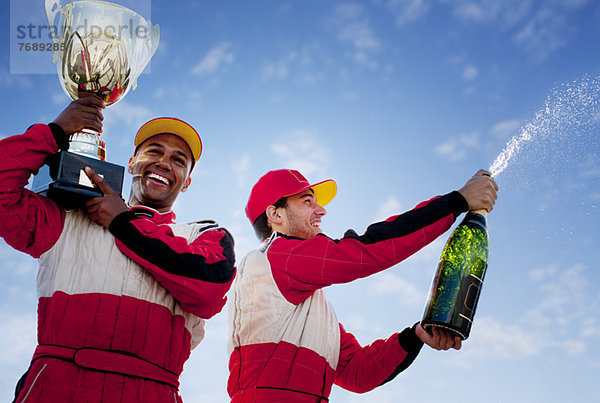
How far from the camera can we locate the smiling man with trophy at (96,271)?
11.1 feet

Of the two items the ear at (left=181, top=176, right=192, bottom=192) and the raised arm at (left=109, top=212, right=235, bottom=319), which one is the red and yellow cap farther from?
the raised arm at (left=109, top=212, right=235, bottom=319)

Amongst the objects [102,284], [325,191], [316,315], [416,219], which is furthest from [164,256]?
[325,191]

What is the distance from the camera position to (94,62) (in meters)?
4.27

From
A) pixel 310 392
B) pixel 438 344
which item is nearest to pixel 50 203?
pixel 310 392

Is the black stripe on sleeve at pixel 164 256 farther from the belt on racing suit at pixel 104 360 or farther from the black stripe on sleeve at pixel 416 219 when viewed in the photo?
the black stripe on sleeve at pixel 416 219

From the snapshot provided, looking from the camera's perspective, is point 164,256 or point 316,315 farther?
point 316,315

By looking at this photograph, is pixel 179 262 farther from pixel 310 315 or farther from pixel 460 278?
pixel 460 278

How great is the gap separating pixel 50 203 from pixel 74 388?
3.77 feet

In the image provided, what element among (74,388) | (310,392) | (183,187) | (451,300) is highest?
(183,187)

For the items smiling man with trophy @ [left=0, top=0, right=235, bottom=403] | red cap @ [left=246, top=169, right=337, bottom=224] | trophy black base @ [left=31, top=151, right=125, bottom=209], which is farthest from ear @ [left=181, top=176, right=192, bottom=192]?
red cap @ [left=246, top=169, right=337, bottom=224]

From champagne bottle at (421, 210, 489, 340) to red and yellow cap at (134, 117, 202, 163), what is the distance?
7.00 feet

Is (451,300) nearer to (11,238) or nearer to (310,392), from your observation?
(310,392)

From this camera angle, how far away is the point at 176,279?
3.62m

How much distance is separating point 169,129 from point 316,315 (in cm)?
186
